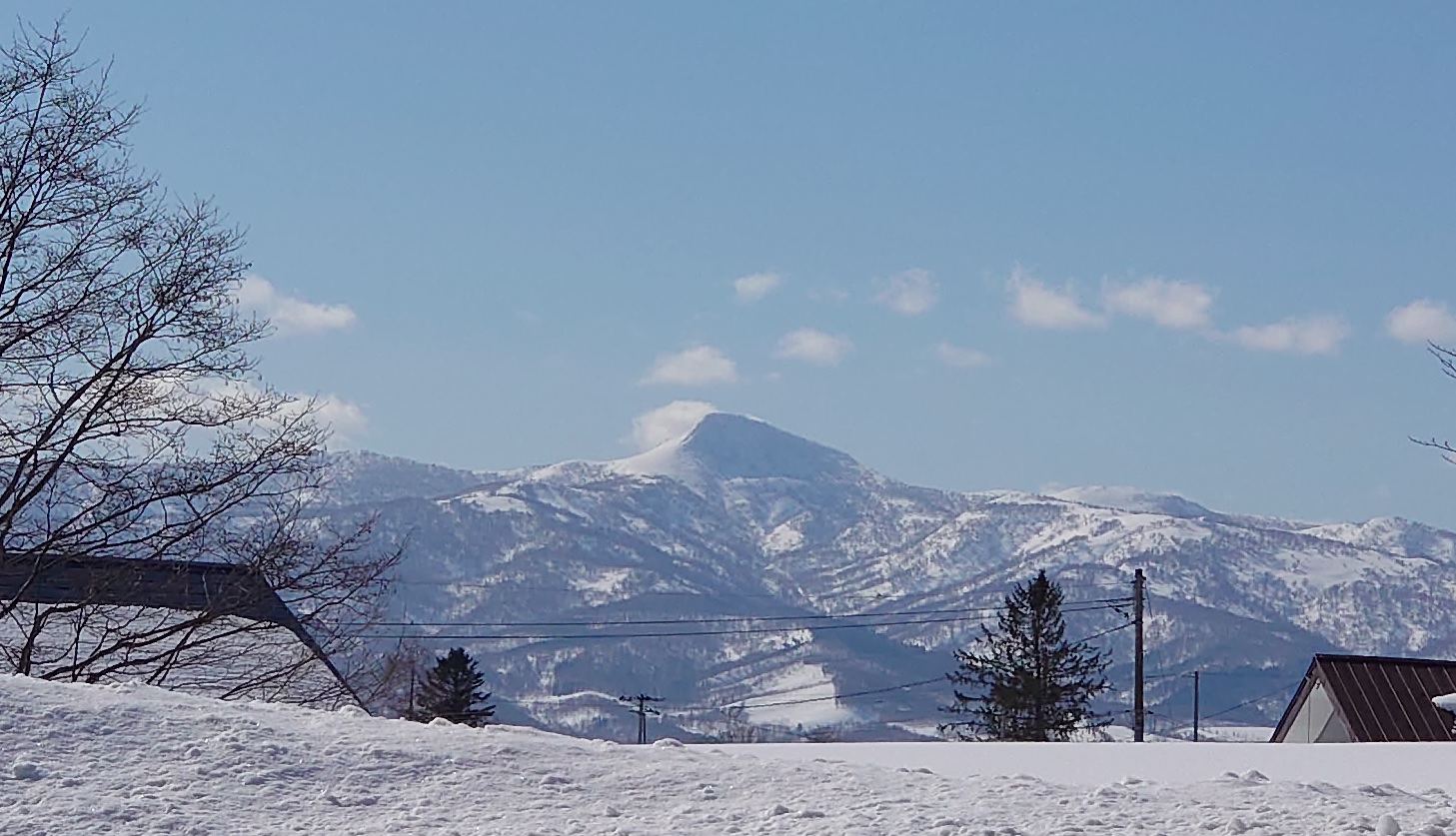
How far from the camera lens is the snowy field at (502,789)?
8406mm

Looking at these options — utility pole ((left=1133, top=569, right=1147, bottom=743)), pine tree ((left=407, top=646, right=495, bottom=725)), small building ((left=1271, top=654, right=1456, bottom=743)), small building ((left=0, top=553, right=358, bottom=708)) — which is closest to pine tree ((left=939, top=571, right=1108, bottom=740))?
utility pole ((left=1133, top=569, right=1147, bottom=743))

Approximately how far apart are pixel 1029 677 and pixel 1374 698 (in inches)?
1289

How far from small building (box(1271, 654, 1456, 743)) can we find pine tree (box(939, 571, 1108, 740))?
2894 centimetres

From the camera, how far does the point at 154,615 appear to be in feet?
63.8

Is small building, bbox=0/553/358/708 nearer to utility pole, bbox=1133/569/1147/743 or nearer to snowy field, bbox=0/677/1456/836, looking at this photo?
snowy field, bbox=0/677/1456/836

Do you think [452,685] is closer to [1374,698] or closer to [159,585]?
[1374,698]

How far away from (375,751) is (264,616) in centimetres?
1082

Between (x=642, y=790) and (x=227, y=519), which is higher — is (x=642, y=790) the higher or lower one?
the lower one

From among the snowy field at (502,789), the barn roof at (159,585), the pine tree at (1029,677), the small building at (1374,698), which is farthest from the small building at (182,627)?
the pine tree at (1029,677)

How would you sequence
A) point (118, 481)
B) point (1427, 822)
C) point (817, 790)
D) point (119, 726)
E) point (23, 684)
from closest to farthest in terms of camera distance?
1. point (1427, 822)
2. point (817, 790)
3. point (119, 726)
4. point (23, 684)
5. point (118, 481)

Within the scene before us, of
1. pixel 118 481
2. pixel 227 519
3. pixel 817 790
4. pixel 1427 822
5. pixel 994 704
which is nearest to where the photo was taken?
pixel 1427 822

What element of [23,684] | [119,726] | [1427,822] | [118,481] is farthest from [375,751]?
[118,481]

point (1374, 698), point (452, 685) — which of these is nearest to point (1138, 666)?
point (1374, 698)

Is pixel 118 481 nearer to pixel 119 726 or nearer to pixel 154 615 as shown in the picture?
pixel 154 615
